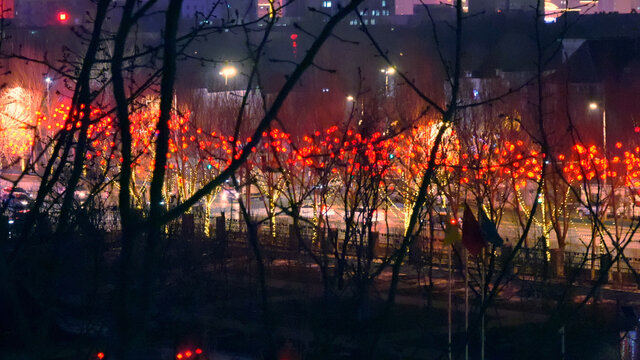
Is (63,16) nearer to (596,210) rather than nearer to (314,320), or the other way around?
(314,320)

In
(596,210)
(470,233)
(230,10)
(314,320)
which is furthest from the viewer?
(314,320)

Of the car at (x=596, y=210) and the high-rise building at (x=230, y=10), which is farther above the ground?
the high-rise building at (x=230, y=10)

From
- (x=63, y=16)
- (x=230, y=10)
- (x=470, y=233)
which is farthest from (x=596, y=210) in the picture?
(x=63, y=16)

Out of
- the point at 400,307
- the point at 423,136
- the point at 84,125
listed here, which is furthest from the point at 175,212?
the point at 423,136

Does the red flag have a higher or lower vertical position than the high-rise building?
lower

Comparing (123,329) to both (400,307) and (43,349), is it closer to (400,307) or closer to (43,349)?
(43,349)

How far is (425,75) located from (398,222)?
25.0 ft

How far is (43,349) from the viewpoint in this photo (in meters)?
3.13

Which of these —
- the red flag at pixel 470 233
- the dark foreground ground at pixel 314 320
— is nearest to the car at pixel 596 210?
the red flag at pixel 470 233

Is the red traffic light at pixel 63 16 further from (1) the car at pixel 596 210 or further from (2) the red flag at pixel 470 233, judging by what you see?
(1) the car at pixel 596 210

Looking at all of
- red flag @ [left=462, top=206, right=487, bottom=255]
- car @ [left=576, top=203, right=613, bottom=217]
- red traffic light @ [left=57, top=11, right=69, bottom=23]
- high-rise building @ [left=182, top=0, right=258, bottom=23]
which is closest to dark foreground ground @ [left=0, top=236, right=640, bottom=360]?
car @ [left=576, top=203, right=613, bottom=217]

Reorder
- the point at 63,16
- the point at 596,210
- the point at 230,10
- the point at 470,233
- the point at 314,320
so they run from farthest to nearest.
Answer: the point at 314,320
the point at 63,16
the point at 230,10
the point at 470,233
the point at 596,210

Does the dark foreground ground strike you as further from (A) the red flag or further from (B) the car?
(A) the red flag

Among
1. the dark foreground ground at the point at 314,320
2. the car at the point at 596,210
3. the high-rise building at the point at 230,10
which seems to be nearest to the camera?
the high-rise building at the point at 230,10
